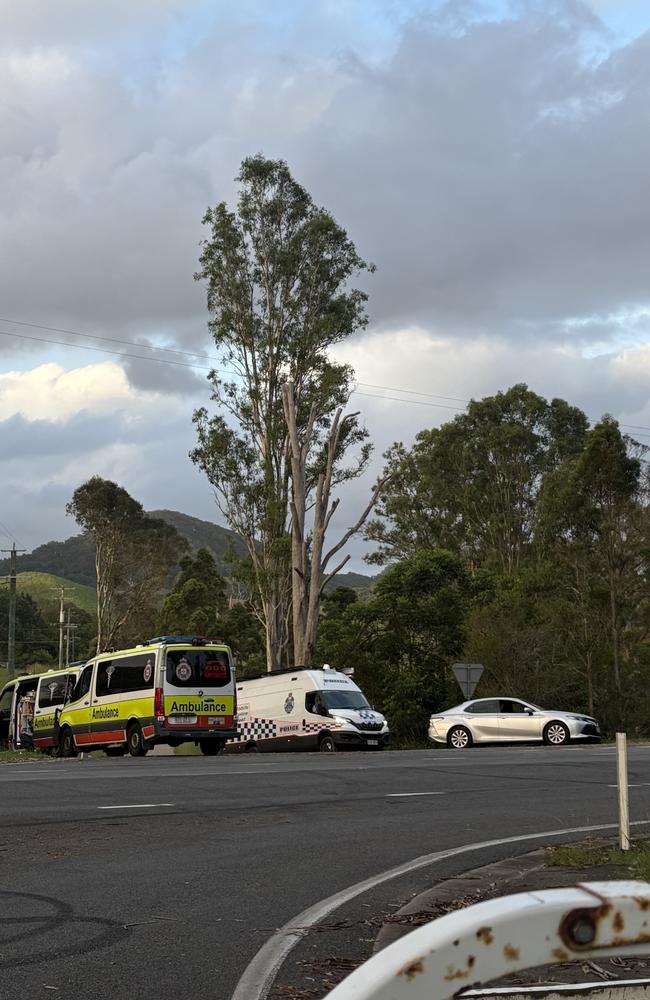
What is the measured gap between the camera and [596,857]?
29.7ft

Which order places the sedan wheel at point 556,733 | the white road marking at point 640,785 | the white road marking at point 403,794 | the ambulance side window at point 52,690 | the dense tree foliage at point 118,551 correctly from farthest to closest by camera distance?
the dense tree foliage at point 118,551 < the ambulance side window at point 52,690 < the sedan wheel at point 556,733 < the white road marking at point 640,785 < the white road marking at point 403,794

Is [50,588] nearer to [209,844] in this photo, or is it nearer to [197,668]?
[197,668]

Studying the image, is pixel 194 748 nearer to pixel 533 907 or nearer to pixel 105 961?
pixel 105 961

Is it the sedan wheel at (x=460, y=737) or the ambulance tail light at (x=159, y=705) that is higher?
the ambulance tail light at (x=159, y=705)

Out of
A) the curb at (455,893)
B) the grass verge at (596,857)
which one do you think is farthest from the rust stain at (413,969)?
the grass verge at (596,857)

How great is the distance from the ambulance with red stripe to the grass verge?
58.2 feet

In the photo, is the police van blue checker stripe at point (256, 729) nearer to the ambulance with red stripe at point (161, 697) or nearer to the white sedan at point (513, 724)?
the ambulance with red stripe at point (161, 697)

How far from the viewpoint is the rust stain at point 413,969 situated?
1752 mm

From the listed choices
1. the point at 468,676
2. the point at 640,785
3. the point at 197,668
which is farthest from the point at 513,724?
the point at 640,785

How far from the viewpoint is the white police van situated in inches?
1184

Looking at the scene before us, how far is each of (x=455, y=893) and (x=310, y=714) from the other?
23.2m

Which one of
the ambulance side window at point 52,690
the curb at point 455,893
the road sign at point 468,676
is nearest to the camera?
the curb at point 455,893

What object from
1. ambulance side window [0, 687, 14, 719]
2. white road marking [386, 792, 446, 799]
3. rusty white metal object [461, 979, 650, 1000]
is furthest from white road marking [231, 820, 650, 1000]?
ambulance side window [0, 687, 14, 719]

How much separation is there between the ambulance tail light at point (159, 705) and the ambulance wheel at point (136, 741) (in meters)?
0.87
